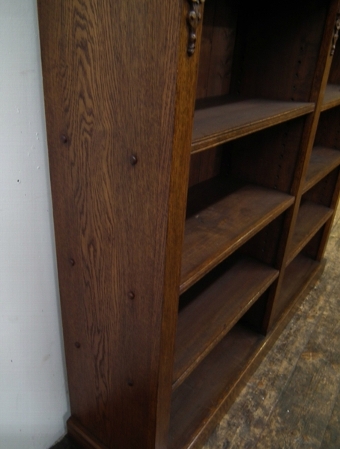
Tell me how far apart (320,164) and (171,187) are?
52.9 inches

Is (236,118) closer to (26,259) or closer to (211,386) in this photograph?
(26,259)

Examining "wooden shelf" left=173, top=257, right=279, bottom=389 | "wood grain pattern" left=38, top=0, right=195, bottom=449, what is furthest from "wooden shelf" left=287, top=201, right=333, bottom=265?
"wood grain pattern" left=38, top=0, right=195, bottom=449

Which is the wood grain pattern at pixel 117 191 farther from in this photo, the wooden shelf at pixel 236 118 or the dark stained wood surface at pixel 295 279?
the dark stained wood surface at pixel 295 279

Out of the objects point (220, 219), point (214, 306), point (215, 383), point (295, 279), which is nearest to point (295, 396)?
point (215, 383)

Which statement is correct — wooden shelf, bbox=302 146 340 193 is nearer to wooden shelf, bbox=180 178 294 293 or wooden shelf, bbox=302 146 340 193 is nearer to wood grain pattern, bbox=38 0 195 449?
wooden shelf, bbox=180 178 294 293

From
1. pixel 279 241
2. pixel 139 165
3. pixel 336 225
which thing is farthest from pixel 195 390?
pixel 336 225

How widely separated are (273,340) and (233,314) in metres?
0.58

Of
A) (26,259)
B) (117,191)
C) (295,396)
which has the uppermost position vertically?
(117,191)

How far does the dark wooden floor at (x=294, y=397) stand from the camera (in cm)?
135

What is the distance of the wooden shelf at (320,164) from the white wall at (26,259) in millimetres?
1067

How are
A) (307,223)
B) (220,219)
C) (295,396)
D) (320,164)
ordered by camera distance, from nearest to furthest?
(220,219) < (295,396) < (320,164) < (307,223)

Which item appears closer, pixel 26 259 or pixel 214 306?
pixel 26 259

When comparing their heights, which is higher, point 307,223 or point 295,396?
point 307,223

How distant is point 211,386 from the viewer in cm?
142
